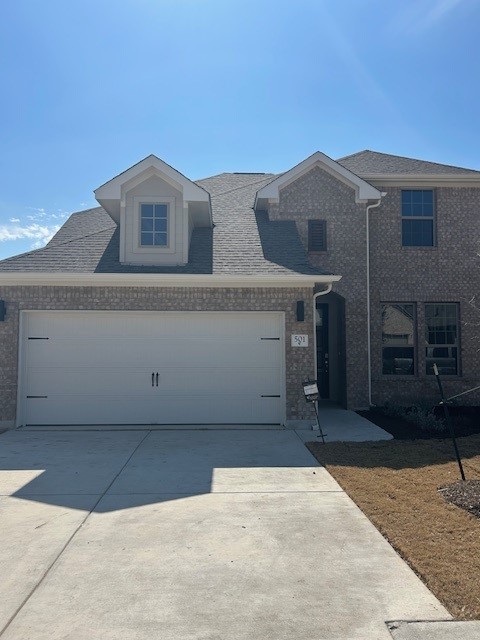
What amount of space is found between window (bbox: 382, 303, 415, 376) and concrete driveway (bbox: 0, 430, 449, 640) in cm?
659

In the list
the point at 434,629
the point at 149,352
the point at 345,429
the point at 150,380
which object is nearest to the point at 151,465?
the point at 150,380

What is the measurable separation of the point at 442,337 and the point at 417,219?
3.47 metres

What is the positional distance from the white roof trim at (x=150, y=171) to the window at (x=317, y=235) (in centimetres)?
345

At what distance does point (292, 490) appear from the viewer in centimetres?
600

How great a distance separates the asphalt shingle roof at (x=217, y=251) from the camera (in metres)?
10.1

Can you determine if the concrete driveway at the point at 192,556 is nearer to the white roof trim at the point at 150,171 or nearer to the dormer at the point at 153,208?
the dormer at the point at 153,208

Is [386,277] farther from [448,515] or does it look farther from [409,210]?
[448,515]

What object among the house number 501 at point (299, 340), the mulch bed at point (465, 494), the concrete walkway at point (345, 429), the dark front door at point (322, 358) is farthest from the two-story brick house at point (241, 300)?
the mulch bed at point (465, 494)

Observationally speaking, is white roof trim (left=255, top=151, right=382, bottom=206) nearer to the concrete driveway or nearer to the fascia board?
the fascia board

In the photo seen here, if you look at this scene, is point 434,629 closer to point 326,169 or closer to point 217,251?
point 217,251

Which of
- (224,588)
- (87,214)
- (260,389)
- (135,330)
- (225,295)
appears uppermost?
(87,214)

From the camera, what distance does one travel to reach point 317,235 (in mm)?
12906

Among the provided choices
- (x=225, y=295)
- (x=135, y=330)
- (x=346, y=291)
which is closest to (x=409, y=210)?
(x=346, y=291)

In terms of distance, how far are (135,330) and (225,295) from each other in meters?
2.12
